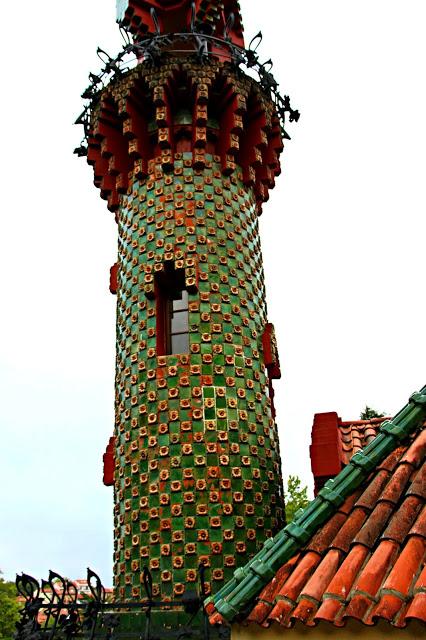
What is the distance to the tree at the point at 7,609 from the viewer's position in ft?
92.4

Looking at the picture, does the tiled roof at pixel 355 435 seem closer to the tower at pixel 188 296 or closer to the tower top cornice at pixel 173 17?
the tower at pixel 188 296

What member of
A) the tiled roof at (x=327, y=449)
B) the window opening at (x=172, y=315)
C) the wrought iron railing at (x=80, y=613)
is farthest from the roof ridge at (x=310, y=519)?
the window opening at (x=172, y=315)

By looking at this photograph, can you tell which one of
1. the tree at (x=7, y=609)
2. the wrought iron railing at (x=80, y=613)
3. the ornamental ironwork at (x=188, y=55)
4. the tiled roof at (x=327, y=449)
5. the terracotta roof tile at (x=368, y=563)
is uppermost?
the ornamental ironwork at (x=188, y=55)

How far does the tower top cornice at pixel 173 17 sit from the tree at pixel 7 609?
24217mm

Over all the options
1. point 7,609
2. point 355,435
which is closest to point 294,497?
point 355,435

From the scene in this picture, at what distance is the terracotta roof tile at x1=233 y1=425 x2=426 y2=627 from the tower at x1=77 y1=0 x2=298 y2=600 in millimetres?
3683

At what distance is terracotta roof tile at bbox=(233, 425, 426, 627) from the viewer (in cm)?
455

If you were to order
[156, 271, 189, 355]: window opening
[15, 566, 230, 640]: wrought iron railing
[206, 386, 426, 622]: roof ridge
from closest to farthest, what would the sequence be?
[206, 386, 426, 622]: roof ridge
[15, 566, 230, 640]: wrought iron railing
[156, 271, 189, 355]: window opening

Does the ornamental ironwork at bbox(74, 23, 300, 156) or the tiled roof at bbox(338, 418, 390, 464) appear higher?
the ornamental ironwork at bbox(74, 23, 300, 156)

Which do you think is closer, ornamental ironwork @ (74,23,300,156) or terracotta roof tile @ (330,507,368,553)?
terracotta roof tile @ (330,507,368,553)

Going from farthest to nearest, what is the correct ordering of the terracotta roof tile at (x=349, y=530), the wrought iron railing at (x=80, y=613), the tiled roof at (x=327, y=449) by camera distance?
the tiled roof at (x=327, y=449), the wrought iron railing at (x=80, y=613), the terracotta roof tile at (x=349, y=530)

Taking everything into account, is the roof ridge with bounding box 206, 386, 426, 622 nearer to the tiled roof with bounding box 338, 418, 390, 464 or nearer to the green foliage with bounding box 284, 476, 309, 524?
the tiled roof with bounding box 338, 418, 390, 464

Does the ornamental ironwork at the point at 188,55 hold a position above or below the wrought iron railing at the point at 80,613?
above

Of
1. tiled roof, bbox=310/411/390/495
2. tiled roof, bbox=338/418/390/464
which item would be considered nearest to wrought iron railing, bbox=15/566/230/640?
tiled roof, bbox=310/411/390/495
